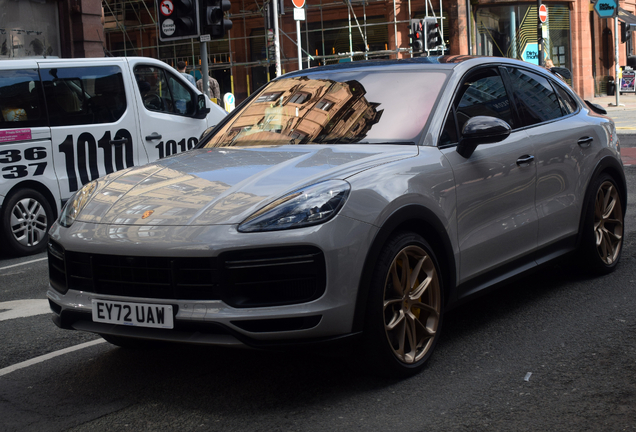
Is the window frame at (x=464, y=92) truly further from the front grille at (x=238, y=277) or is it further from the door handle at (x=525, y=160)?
the front grille at (x=238, y=277)

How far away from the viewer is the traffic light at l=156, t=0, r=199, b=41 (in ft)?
43.5

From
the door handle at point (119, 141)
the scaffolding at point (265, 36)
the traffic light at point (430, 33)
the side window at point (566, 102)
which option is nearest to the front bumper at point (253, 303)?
the side window at point (566, 102)

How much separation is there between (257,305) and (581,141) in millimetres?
2992

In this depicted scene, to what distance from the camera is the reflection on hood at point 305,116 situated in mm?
4469

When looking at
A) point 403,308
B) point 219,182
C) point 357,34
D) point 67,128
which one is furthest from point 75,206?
point 357,34

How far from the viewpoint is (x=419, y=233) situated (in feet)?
13.1

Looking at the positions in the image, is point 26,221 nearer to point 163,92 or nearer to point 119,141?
point 119,141

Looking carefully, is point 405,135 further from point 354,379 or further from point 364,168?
point 354,379

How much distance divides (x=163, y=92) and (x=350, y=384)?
6.65 metres

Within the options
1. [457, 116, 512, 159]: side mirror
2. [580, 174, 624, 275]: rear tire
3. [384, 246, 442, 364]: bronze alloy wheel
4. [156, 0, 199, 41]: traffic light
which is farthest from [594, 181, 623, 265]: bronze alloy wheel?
[156, 0, 199, 41]: traffic light

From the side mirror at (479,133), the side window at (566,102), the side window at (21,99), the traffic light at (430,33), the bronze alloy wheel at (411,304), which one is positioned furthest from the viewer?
the traffic light at (430,33)

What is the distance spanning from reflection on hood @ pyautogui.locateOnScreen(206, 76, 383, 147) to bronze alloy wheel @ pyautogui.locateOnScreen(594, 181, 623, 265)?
204cm

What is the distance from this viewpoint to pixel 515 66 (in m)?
5.31

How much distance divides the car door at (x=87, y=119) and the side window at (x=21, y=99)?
0.34ft
